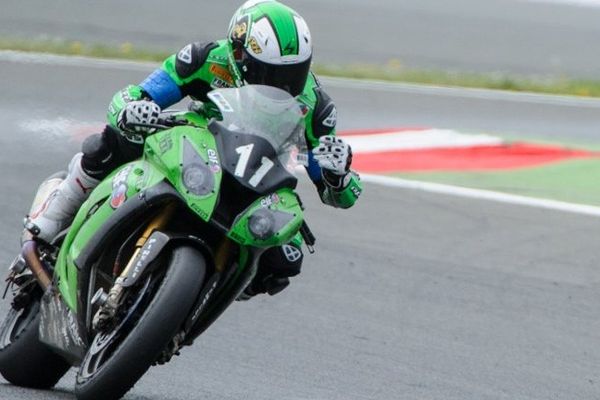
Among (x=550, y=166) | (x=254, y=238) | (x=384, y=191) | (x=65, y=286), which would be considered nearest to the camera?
(x=254, y=238)

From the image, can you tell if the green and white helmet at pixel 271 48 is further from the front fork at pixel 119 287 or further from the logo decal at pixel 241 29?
the front fork at pixel 119 287

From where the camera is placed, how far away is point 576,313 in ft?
23.6

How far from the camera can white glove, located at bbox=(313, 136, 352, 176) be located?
4.84 meters

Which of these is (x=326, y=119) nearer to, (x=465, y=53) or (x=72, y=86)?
(x=72, y=86)

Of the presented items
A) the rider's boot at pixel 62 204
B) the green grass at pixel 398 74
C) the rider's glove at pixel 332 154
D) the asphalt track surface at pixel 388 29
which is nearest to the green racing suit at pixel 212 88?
the rider's glove at pixel 332 154

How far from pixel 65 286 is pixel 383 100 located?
6.74 metres

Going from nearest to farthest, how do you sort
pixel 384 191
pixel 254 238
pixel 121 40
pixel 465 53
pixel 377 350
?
1. pixel 254 238
2. pixel 377 350
3. pixel 384 191
4. pixel 121 40
5. pixel 465 53

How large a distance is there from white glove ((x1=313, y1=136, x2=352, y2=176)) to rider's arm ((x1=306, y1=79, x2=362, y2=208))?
7.1 inches

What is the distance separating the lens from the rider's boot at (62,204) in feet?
17.1

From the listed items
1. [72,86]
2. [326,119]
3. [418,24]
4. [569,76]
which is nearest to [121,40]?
[72,86]

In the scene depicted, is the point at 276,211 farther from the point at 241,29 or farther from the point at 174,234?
the point at 241,29

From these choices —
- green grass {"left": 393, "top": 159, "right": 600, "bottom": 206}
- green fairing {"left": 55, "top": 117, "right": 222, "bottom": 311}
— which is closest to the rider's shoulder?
green fairing {"left": 55, "top": 117, "right": 222, "bottom": 311}

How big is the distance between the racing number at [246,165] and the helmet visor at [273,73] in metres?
0.33

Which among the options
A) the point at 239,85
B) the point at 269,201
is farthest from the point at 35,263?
Answer: the point at 269,201
